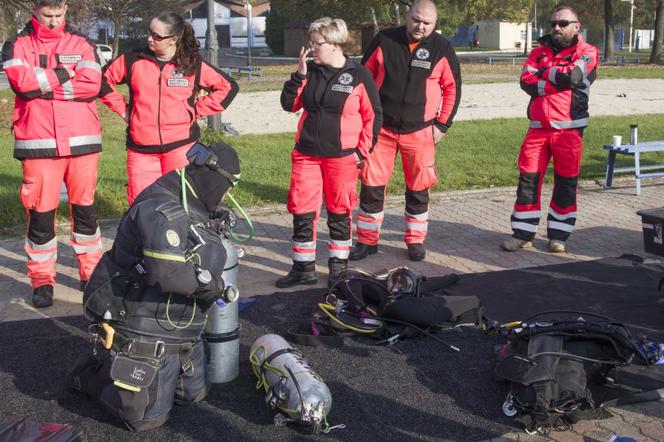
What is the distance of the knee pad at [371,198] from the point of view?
6.93 meters

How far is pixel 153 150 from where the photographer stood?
5934 mm

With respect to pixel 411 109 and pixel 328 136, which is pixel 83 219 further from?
pixel 411 109

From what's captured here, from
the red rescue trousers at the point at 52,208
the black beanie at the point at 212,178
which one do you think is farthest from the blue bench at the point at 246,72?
the black beanie at the point at 212,178

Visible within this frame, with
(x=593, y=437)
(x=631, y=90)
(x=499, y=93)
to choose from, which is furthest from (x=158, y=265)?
(x=631, y=90)

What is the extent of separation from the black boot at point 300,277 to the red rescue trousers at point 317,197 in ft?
0.12

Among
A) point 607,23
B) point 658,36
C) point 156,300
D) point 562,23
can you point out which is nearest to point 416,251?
point 562,23

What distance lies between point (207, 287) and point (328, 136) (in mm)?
2569

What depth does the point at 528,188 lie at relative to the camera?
285 inches

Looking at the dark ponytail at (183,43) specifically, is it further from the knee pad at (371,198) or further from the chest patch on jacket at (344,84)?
the knee pad at (371,198)

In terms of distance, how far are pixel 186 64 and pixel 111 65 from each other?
0.59m

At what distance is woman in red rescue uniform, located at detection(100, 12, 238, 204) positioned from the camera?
5.84 m

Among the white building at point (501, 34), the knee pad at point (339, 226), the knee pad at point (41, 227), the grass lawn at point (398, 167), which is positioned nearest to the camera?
the knee pad at point (41, 227)

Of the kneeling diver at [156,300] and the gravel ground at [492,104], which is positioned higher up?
the gravel ground at [492,104]

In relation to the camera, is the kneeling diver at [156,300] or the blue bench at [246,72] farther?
the blue bench at [246,72]
